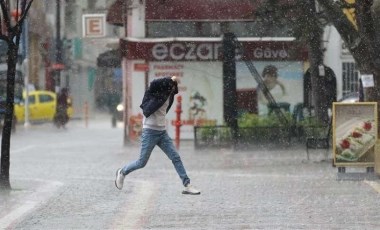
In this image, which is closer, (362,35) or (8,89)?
(8,89)

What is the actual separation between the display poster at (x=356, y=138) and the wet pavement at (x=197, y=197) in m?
0.33

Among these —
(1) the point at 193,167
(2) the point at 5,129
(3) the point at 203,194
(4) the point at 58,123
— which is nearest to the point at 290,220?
(3) the point at 203,194

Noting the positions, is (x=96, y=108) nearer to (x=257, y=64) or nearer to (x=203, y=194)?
(x=257, y=64)

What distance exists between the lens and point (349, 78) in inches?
1359

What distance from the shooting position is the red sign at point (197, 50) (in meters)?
31.8

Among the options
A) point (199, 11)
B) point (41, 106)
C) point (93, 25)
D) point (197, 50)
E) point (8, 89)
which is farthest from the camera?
point (41, 106)

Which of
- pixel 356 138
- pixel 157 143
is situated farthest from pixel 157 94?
pixel 356 138

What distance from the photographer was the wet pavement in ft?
40.9

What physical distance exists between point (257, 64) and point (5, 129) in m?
17.0

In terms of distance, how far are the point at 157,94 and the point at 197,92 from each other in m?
17.1

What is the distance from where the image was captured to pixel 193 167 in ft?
71.1

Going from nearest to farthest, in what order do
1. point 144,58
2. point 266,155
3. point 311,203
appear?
point 311,203
point 266,155
point 144,58

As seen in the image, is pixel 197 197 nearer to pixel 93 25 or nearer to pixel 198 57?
pixel 198 57

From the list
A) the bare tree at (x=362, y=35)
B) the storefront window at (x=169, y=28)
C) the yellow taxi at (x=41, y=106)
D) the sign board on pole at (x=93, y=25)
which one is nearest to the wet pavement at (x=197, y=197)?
the bare tree at (x=362, y=35)
